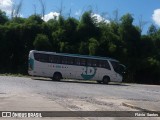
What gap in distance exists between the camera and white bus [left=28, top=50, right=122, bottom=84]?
37.0 m

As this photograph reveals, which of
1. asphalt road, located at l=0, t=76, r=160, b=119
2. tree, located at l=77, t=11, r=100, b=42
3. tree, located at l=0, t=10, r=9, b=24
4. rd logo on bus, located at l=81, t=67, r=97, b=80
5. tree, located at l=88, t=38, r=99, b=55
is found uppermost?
tree, located at l=0, t=10, r=9, b=24

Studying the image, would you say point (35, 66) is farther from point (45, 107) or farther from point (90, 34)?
point (45, 107)

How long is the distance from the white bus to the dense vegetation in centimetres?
927

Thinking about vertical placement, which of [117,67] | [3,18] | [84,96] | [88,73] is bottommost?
[84,96]

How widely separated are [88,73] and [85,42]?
11048 mm

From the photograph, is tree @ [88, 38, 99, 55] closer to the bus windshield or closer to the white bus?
the bus windshield

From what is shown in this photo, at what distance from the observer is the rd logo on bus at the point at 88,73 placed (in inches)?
1538

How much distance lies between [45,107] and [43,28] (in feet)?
126

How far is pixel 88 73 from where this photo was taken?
39281 millimetres

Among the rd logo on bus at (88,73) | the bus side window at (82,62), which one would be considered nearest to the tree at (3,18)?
the bus side window at (82,62)

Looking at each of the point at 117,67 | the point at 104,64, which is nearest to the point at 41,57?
the point at 104,64

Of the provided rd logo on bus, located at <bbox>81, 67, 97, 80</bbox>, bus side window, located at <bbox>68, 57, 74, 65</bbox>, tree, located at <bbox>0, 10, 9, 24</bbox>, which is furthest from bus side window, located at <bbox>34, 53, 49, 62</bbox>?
tree, located at <bbox>0, 10, 9, 24</bbox>

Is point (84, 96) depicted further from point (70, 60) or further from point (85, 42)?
point (85, 42)

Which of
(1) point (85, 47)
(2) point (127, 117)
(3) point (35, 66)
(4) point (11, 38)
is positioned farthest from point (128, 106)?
(4) point (11, 38)
